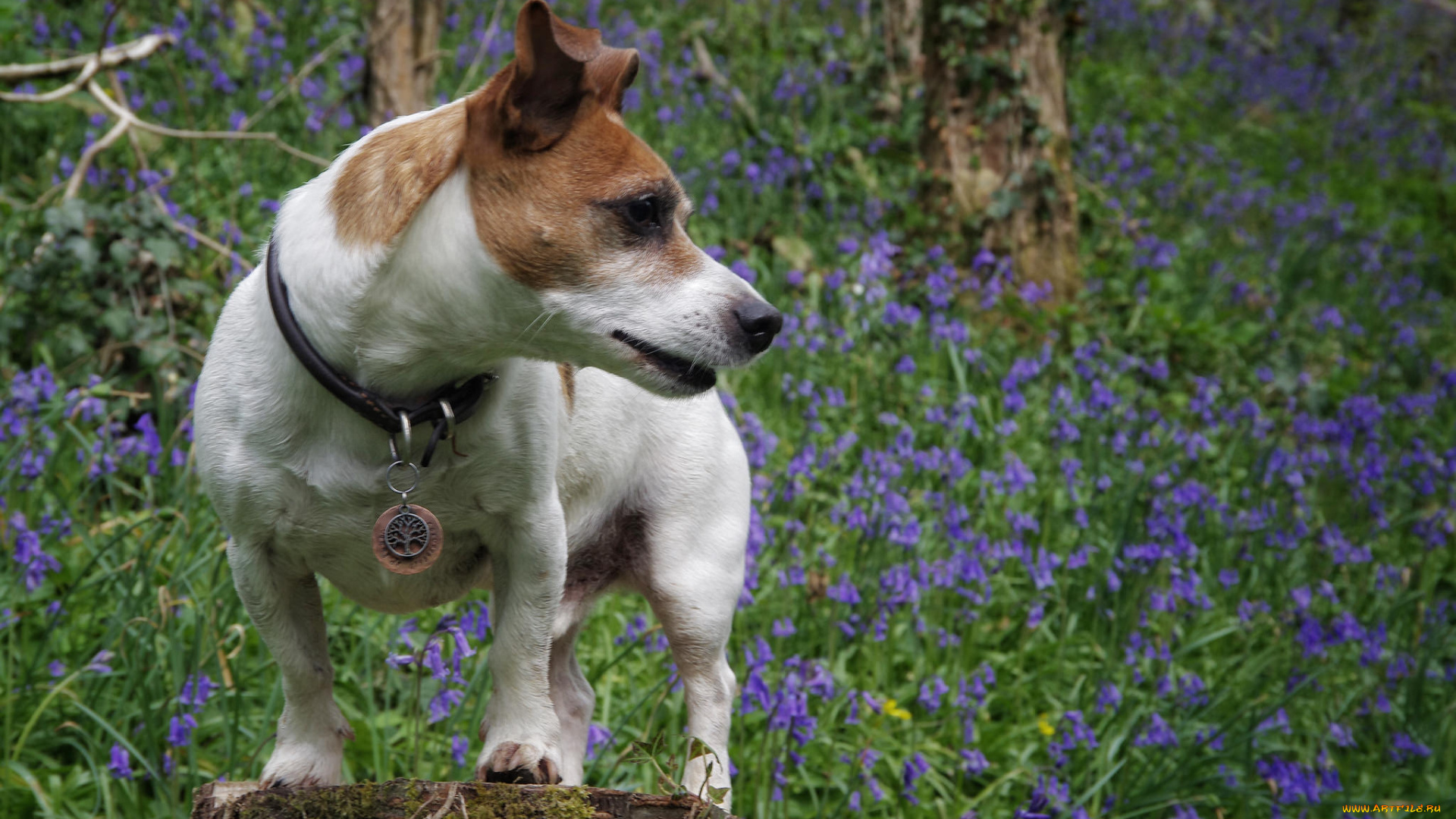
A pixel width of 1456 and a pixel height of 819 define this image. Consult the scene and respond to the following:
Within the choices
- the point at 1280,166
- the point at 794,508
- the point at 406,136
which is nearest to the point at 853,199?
the point at 794,508

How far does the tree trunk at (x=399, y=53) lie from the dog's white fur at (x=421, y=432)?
336cm

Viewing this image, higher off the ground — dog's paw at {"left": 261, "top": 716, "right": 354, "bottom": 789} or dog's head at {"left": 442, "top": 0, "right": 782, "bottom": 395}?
dog's head at {"left": 442, "top": 0, "right": 782, "bottom": 395}

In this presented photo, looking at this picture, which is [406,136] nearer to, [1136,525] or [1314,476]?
[1136,525]

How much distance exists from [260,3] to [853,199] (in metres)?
3.83

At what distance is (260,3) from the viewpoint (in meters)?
7.16

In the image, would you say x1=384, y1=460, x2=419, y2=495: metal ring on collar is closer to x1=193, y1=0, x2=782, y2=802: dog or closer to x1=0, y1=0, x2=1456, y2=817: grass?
x1=193, y1=0, x2=782, y2=802: dog

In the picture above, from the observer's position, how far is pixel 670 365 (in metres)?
2.04

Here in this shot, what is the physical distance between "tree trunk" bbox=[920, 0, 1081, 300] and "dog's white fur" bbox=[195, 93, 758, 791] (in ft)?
13.9

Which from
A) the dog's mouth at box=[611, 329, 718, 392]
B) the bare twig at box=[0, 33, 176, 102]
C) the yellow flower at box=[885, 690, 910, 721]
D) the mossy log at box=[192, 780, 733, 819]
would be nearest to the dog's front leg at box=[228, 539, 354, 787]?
the mossy log at box=[192, 780, 733, 819]

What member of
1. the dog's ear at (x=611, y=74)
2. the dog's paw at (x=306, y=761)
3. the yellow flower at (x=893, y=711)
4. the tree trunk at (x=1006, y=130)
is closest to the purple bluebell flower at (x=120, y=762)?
the dog's paw at (x=306, y=761)

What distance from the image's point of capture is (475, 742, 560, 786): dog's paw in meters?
2.29

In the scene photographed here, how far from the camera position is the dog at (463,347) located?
1.94 m

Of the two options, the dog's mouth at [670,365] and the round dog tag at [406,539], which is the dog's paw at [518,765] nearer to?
the round dog tag at [406,539]

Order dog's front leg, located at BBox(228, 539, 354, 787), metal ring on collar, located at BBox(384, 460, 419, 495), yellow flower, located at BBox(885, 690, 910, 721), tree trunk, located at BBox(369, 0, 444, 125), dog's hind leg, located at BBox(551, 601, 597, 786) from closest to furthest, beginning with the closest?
metal ring on collar, located at BBox(384, 460, 419, 495) < dog's front leg, located at BBox(228, 539, 354, 787) < dog's hind leg, located at BBox(551, 601, 597, 786) < yellow flower, located at BBox(885, 690, 910, 721) < tree trunk, located at BBox(369, 0, 444, 125)
